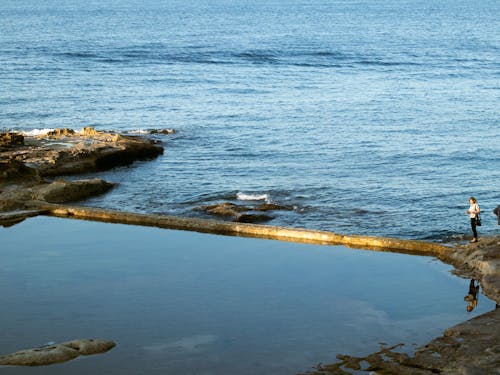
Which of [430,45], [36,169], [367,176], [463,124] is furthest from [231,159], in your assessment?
[430,45]

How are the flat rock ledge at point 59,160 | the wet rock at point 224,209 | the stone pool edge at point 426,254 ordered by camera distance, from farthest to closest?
the flat rock ledge at point 59,160 < the wet rock at point 224,209 < the stone pool edge at point 426,254

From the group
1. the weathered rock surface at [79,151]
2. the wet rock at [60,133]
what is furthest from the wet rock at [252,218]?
the wet rock at [60,133]

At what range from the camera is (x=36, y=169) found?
44281mm

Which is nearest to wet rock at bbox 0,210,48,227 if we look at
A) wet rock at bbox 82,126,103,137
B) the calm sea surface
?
the calm sea surface

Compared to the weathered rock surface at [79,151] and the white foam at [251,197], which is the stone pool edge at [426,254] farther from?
the weathered rock surface at [79,151]

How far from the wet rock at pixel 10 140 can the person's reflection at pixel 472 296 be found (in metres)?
29.5

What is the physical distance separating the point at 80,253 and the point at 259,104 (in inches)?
1567

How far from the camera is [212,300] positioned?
26.2 m

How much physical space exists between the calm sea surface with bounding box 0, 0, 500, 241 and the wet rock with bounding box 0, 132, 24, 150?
5901mm

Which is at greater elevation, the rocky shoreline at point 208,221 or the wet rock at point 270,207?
the rocky shoreline at point 208,221

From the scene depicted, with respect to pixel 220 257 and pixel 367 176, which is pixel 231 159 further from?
pixel 220 257

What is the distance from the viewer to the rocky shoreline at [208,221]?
21547mm

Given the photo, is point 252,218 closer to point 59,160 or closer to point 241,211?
point 241,211

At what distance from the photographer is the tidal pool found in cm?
2244
